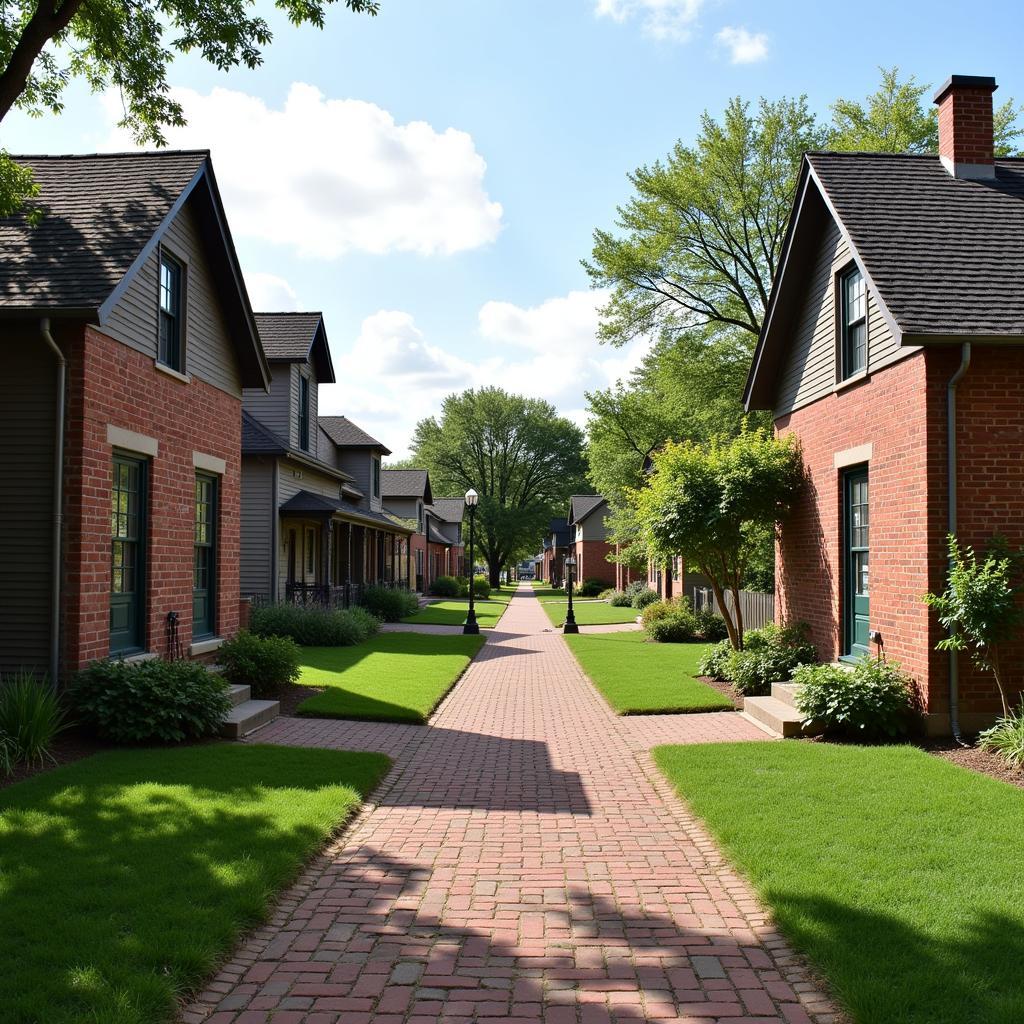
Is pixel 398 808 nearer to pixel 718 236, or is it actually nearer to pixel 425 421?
pixel 718 236

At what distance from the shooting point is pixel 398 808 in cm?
727

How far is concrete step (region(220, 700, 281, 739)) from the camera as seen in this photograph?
31.9 feet

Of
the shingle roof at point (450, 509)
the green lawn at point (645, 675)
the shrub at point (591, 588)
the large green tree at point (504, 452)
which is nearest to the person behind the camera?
the green lawn at point (645, 675)

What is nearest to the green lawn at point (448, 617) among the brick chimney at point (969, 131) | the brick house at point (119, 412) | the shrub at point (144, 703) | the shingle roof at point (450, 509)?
the brick house at point (119, 412)

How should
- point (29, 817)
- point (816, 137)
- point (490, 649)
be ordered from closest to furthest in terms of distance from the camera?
point (29, 817) → point (490, 649) → point (816, 137)

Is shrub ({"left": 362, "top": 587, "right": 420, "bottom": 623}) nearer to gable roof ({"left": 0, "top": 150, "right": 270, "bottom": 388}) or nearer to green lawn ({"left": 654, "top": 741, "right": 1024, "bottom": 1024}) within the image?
gable roof ({"left": 0, "top": 150, "right": 270, "bottom": 388})

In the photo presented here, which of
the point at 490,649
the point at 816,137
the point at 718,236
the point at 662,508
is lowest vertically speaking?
the point at 490,649

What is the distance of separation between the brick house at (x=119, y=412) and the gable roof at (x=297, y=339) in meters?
9.01

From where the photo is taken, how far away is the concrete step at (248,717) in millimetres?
9727

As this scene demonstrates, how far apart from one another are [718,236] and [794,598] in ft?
54.6

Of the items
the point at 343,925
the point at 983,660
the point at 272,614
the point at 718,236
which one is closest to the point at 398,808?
the point at 343,925

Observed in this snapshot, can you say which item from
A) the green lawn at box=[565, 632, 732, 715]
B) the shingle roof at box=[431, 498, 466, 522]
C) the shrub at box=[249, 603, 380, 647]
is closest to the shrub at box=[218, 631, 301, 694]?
the green lawn at box=[565, 632, 732, 715]

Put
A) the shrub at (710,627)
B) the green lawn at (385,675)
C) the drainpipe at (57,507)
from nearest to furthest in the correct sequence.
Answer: the drainpipe at (57,507) → the green lawn at (385,675) → the shrub at (710,627)

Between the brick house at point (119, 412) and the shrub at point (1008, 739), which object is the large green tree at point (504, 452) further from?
the shrub at point (1008, 739)
